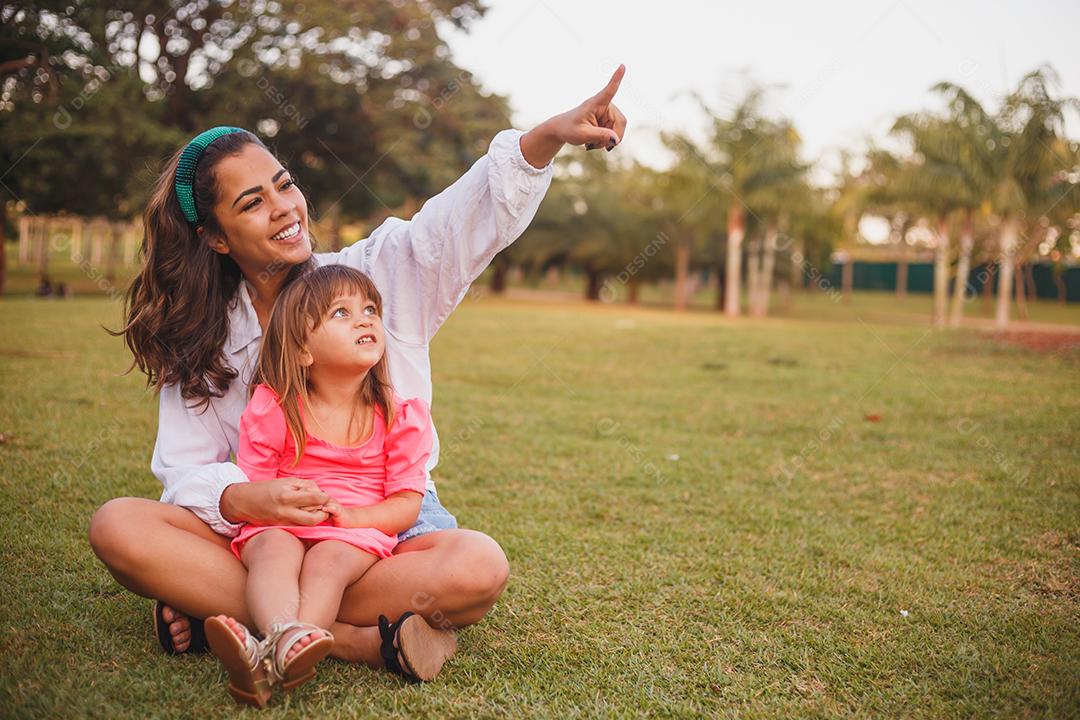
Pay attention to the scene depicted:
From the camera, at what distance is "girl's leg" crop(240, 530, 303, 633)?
6.69ft

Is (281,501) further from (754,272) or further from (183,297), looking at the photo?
(754,272)

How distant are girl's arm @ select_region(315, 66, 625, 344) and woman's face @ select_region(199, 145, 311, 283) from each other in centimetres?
17

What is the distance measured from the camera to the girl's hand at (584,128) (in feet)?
6.98

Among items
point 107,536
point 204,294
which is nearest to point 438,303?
point 204,294

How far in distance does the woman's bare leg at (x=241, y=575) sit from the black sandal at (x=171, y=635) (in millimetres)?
34

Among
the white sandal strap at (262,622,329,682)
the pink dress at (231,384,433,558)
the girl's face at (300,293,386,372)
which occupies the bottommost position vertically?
the white sandal strap at (262,622,329,682)

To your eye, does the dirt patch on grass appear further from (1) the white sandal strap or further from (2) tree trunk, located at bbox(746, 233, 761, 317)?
(1) the white sandal strap

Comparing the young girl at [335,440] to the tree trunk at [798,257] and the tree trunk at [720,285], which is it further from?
the tree trunk at [720,285]

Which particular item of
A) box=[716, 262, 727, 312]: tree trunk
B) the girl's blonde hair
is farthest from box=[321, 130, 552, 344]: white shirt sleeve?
box=[716, 262, 727, 312]: tree trunk

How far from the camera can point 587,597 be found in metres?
2.86

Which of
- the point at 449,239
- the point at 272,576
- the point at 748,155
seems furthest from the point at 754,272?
the point at 272,576

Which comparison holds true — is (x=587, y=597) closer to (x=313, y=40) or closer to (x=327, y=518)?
(x=327, y=518)

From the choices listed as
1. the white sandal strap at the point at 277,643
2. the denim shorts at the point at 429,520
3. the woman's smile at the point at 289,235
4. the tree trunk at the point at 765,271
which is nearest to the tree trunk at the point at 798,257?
the tree trunk at the point at 765,271

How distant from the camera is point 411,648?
2148mm
